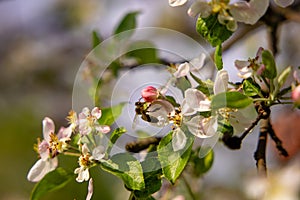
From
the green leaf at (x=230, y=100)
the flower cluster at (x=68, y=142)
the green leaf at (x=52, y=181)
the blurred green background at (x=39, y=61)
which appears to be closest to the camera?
the green leaf at (x=230, y=100)

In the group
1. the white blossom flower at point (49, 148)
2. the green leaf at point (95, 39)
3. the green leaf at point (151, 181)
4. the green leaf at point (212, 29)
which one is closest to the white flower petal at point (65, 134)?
the white blossom flower at point (49, 148)

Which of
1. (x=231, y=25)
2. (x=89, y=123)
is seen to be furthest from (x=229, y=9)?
(x=89, y=123)

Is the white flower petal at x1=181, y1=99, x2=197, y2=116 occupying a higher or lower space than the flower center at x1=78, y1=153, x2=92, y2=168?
lower

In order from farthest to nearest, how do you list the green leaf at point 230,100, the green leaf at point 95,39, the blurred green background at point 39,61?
the blurred green background at point 39,61 < the green leaf at point 95,39 < the green leaf at point 230,100

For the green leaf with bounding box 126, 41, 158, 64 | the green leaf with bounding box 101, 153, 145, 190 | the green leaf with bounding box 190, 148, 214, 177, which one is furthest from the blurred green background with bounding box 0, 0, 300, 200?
the green leaf with bounding box 101, 153, 145, 190

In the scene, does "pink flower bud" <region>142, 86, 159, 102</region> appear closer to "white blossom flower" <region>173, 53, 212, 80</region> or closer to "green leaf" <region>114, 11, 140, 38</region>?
"white blossom flower" <region>173, 53, 212, 80</region>

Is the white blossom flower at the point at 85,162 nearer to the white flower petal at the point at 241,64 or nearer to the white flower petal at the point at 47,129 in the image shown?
the white flower petal at the point at 47,129
